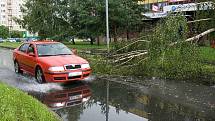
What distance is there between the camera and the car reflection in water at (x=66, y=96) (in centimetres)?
955

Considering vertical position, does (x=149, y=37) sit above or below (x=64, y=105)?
above

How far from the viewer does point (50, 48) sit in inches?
553

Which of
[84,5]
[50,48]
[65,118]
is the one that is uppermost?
[84,5]

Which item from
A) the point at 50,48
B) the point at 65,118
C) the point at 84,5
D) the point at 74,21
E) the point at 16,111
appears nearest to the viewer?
the point at 16,111

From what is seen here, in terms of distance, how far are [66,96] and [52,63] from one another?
2.19m

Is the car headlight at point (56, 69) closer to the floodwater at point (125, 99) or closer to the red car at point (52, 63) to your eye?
the red car at point (52, 63)

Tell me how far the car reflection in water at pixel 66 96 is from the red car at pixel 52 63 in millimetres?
473

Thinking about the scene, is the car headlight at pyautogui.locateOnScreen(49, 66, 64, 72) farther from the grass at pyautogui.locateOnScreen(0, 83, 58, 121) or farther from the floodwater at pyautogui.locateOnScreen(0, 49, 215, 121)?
the grass at pyautogui.locateOnScreen(0, 83, 58, 121)

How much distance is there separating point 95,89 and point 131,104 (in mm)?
2562

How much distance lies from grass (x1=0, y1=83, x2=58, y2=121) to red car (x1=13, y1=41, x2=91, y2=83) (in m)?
3.76

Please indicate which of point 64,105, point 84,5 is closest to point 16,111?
point 64,105

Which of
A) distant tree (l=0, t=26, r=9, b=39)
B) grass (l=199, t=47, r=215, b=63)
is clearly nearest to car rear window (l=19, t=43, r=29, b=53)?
grass (l=199, t=47, r=215, b=63)

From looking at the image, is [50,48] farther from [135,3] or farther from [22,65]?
[135,3]

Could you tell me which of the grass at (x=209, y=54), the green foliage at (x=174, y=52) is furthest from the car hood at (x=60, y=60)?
the grass at (x=209, y=54)
